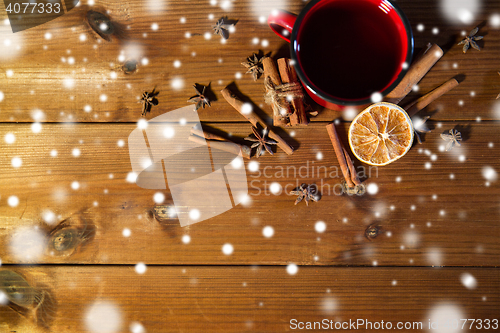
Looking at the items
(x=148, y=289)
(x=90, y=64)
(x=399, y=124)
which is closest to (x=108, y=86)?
(x=90, y=64)

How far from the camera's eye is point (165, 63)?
89cm

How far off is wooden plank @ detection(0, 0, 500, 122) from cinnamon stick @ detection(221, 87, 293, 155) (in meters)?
→ 0.03

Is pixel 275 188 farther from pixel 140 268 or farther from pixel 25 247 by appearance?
pixel 25 247

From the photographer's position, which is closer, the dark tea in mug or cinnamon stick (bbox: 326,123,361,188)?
the dark tea in mug

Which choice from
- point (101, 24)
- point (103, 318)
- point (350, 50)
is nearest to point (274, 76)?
point (350, 50)

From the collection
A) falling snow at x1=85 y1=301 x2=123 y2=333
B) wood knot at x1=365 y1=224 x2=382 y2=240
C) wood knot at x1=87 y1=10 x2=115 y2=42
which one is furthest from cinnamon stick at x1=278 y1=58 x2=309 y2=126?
falling snow at x1=85 y1=301 x2=123 y2=333

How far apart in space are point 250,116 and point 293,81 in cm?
16

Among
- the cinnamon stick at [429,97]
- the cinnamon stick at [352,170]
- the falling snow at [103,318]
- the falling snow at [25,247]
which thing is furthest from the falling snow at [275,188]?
the falling snow at [25,247]

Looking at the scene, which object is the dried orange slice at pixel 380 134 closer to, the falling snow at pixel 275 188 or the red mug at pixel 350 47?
the red mug at pixel 350 47

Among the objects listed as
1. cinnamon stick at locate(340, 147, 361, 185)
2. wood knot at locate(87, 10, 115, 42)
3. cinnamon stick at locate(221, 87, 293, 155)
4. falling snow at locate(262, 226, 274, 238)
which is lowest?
falling snow at locate(262, 226, 274, 238)

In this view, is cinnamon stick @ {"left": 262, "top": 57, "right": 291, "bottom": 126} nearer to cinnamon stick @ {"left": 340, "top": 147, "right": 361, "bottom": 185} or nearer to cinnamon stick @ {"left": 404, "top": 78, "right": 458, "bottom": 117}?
cinnamon stick @ {"left": 340, "top": 147, "right": 361, "bottom": 185}

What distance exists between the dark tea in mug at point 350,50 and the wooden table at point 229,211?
169 mm

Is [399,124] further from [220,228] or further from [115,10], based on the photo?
[115,10]

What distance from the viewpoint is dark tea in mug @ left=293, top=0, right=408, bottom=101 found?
0.68 m
